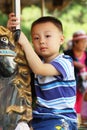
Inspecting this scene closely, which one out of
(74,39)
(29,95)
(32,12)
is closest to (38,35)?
(29,95)

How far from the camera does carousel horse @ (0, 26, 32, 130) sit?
7.37 feet

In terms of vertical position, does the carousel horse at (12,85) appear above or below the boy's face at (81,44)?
above

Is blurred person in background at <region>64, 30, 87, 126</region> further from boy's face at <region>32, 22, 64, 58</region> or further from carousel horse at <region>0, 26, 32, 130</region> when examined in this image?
carousel horse at <region>0, 26, 32, 130</region>

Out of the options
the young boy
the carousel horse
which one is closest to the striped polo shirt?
the young boy

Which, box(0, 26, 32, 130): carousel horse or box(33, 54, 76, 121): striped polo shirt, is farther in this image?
box(33, 54, 76, 121): striped polo shirt

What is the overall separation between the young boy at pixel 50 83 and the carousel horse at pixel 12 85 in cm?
12

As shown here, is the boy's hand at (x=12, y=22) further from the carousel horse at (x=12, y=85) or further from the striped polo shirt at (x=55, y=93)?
the striped polo shirt at (x=55, y=93)

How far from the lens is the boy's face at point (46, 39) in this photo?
8.09 ft

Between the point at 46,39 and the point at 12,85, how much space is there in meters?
0.35

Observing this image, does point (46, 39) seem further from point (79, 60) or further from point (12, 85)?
point (79, 60)

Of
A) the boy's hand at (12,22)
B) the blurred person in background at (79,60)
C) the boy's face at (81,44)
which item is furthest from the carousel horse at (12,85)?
the boy's face at (81,44)

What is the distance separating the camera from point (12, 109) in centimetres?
225

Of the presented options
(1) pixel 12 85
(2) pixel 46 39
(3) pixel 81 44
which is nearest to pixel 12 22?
(2) pixel 46 39

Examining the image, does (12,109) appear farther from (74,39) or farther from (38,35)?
(74,39)
